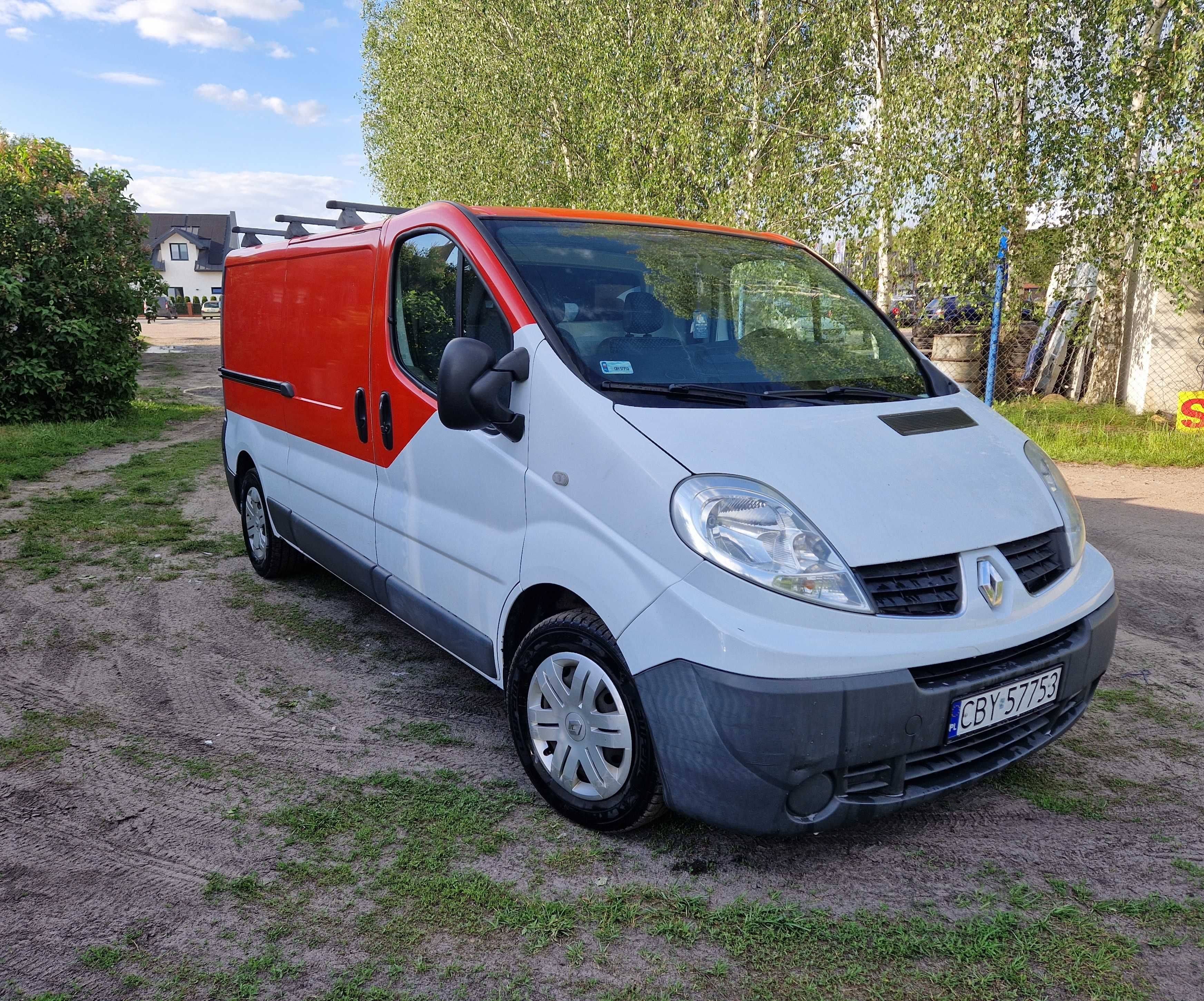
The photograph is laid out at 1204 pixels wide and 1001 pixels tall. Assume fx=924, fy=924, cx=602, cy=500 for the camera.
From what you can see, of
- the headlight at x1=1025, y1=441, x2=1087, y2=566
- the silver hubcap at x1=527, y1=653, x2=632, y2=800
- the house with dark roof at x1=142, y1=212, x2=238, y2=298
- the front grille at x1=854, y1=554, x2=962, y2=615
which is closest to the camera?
the front grille at x1=854, y1=554, x2=962, y2=615

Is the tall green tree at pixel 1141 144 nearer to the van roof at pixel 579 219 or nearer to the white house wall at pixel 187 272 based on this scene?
the van roof at pixel 579 219

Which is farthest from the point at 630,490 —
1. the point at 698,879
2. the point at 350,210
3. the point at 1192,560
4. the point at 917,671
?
the point at 1192,560

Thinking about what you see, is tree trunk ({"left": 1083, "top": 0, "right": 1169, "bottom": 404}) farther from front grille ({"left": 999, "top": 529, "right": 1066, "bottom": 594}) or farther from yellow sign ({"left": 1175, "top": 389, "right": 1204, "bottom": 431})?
front grille ({"left": 999, "top": 529, "right": 1066, "bottom": 594})

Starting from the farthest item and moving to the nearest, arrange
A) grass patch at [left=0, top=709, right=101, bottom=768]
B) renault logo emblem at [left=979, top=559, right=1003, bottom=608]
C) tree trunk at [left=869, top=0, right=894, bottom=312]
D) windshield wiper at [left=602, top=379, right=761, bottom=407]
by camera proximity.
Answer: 1. tree trunk at [left=869, top=0, right=894, bottom=312]
2. grass patch at [left=0, top=709, right=101, bottom=768]
3. windshield wiper at [left=602, top=379, right=761, bottom=407]
4. renault logo emblem at [left=979, top=559, right=1003, bottom=608]

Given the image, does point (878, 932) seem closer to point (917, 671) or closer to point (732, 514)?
point (917, 671)

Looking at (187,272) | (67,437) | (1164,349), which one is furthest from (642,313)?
(187,272)

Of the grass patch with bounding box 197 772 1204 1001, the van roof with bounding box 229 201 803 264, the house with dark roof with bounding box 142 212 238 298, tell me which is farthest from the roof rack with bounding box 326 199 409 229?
the house with dark roof with bounding box 142 212 238 298

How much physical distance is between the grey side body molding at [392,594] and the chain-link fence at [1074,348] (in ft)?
31.0

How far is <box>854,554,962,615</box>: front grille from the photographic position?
95.8 inches

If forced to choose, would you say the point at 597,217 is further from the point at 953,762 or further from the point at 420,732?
the point at 953,762

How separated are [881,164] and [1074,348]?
3922mm

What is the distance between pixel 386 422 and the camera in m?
3.72

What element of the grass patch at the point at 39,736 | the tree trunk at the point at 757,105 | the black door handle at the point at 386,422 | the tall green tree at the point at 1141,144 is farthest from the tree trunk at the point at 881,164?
the grass patch at the point at 39,736

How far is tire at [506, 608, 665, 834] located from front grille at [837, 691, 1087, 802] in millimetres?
A: 548
